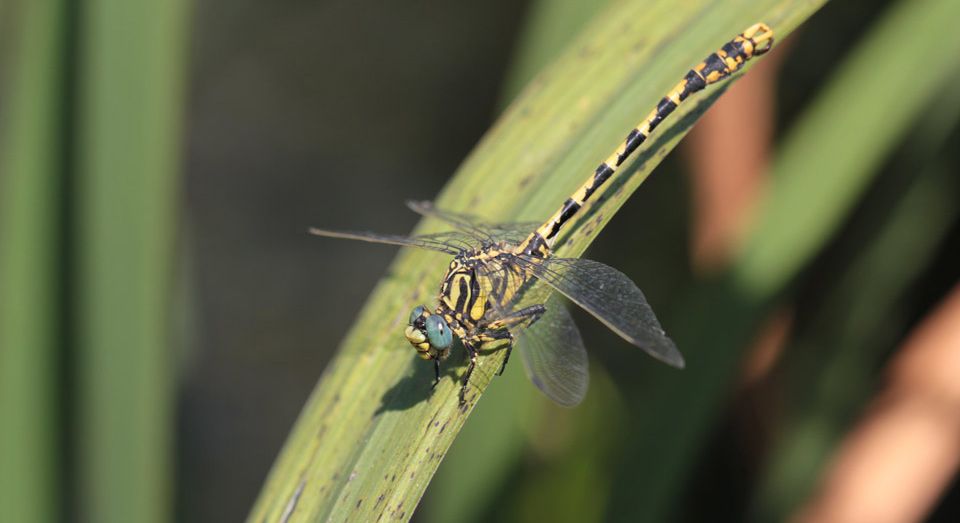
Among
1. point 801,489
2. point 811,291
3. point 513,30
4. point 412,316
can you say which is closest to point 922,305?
point 811,291

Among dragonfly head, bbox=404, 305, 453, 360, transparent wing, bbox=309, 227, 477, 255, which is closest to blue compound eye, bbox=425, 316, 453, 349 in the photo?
dragonfly head, bbox=404, 305, 453, 360

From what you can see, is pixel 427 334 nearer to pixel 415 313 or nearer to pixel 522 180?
pixel 415 313

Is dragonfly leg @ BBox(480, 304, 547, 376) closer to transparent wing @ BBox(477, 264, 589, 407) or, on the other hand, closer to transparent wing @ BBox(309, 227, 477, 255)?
transparent wing @ BBox(477, 264, 589, 407)

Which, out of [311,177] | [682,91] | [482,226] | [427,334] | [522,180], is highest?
[682,91]

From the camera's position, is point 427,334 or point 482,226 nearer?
point 427,334

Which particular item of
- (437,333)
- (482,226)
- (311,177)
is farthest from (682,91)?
(311,177)

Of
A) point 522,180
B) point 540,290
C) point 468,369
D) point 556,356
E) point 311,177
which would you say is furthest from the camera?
point 311,177

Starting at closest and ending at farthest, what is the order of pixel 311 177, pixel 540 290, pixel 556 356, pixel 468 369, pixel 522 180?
pixel 468 369 → pixel 522 180 → pixel 556 356 → pixel 540 290 → pixel 311 177

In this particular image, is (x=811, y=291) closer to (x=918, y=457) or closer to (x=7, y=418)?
(x=918, y=457)
